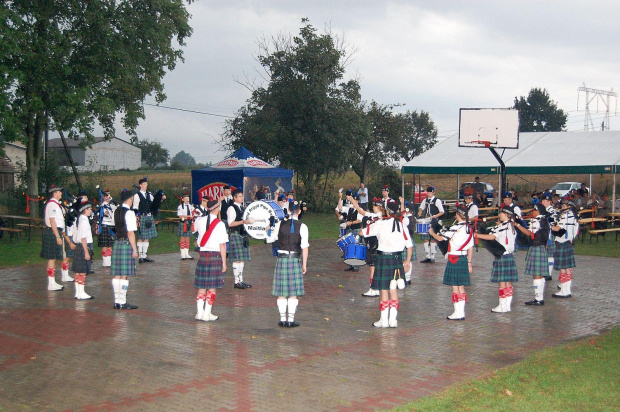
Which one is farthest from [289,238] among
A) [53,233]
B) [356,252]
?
[53,233]

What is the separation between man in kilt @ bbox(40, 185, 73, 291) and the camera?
1203 centimetres

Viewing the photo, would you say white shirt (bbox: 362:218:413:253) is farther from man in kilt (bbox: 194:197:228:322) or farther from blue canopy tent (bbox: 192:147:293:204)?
blue canopy tent (bbox: 192:147:293:204)

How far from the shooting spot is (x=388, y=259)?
30.9ft

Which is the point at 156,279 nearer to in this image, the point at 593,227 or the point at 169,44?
the point at 169,44

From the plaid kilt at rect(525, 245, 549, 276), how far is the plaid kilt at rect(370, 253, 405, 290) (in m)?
3.01

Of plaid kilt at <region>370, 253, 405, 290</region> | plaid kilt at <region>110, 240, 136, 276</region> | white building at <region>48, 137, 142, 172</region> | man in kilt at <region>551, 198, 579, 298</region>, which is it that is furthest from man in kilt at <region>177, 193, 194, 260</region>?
white building at <region>48, 137, 142, 172</region>

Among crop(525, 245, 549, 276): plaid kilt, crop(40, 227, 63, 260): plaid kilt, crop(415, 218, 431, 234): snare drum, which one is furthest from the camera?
crop(415, 218, 431, 234): snare drum

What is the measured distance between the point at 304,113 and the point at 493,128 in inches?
457

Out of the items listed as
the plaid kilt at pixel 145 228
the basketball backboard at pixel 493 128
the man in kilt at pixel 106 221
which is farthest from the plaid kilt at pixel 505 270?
the basketball backboard at pixel 493 128

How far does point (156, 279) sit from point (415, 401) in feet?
30.1

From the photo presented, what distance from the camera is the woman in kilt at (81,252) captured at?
11477mm

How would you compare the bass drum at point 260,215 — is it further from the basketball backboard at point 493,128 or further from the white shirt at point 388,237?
the basketball backboard at point 493,128

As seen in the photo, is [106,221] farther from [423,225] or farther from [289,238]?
[423,225]

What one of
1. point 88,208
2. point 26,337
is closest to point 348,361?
point 26,337
